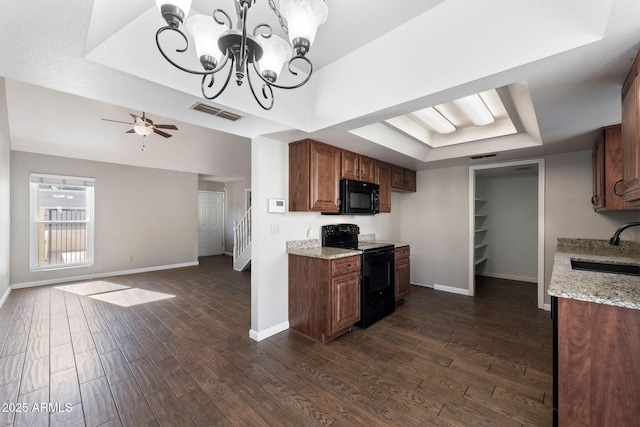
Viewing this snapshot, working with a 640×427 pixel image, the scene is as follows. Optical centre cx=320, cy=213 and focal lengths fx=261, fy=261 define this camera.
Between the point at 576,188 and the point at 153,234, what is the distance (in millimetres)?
8334

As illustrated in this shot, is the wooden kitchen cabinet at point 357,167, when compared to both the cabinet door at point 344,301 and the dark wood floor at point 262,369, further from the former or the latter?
the dark wood floor at point 262,369

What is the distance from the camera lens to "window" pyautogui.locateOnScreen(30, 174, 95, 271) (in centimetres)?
514

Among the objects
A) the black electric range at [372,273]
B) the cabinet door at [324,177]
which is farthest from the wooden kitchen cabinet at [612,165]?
the cabinet door at [324,177]

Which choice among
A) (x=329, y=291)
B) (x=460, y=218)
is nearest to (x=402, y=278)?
(x=460, y=218)

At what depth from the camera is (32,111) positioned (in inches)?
161

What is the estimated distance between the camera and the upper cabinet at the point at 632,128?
133 centimetres

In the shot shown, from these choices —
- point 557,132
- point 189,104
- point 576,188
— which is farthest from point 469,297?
point 189,104

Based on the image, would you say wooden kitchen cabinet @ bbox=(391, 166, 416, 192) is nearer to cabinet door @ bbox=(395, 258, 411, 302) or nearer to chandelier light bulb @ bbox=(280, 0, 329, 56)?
cabinet door @ bbox=(395, 258, 411, 302)

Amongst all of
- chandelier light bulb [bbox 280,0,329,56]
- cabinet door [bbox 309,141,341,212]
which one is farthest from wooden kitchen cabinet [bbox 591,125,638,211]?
chandelier light bulb [bbox 280,0,329,56]

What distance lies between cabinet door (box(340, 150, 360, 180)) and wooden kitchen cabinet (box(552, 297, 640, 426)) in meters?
2.49

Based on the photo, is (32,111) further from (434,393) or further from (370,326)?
(434,393)

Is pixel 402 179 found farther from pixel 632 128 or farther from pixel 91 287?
pixel 91 287

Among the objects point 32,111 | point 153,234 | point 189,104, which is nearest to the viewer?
point 189,104

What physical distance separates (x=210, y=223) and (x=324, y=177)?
266 inches
